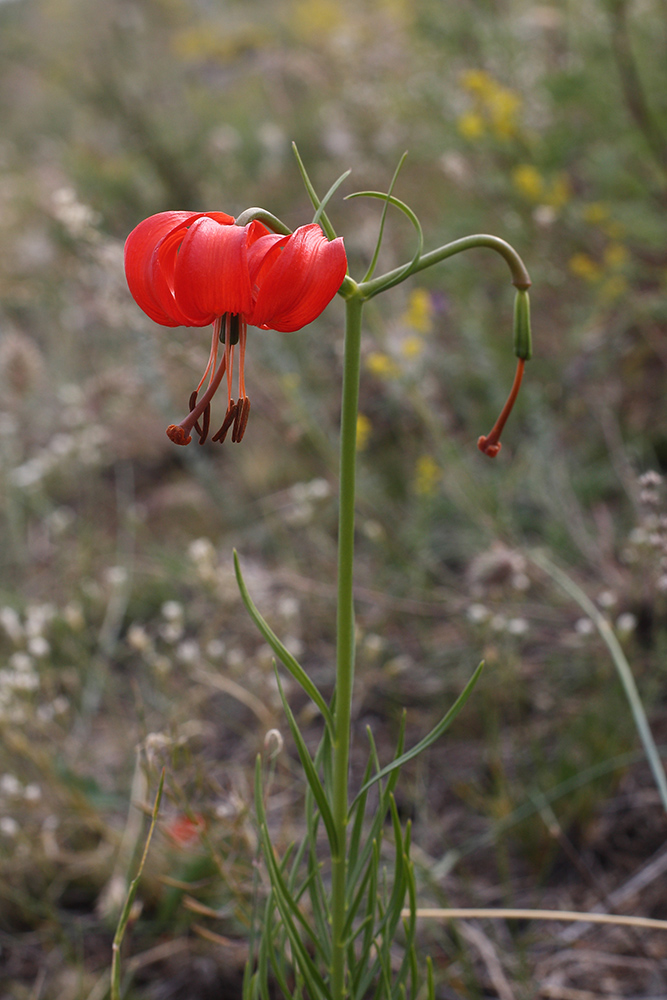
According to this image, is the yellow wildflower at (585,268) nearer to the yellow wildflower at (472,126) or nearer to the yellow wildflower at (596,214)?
the yellow wildflower at (596,214)

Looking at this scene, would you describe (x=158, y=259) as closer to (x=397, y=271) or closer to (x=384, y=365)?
(x=397, y=271)

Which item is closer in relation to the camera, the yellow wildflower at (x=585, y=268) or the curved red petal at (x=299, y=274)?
the curved red petal at (x=299, y=274)

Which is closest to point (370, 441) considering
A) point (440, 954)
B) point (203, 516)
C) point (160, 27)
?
point (203, 516)

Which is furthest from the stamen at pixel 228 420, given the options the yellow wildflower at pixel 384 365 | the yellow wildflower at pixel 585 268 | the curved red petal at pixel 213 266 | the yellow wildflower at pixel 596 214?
the yellow wildflower at pixel 596 214

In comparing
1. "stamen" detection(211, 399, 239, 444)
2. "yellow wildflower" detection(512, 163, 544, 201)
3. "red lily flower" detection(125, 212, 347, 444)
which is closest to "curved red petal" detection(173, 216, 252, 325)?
"red lily flower" detection(125, 212, 347, 444)

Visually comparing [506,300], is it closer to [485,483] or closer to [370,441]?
[370,441]

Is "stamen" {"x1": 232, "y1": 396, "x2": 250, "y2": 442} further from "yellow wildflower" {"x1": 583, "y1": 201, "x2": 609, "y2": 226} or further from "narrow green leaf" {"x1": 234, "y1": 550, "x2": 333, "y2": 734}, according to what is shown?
"yellow wildflower" {"x1": 583, "y1": 201, "x2": 609, "y2": 226}
